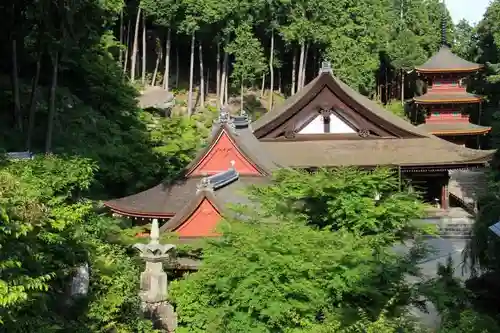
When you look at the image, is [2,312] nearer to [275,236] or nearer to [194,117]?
[275,236]

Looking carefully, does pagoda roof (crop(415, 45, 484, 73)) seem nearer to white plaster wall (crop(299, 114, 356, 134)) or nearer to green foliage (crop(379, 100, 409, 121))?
green foliage (crop(379, 100, 409, 121))

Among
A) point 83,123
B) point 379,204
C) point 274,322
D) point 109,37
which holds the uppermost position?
point 109,37

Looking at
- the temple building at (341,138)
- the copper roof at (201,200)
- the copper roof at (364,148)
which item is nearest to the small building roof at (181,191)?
the copper roof at (201,200)

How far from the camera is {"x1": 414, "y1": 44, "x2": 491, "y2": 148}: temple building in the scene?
35.3 meters

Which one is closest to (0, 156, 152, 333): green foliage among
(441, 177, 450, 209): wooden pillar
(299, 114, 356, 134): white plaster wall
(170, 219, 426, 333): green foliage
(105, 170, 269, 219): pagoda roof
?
(105, 170, 269, 219): pagoda roof

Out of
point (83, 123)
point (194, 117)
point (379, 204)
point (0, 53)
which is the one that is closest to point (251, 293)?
point (379, 204)

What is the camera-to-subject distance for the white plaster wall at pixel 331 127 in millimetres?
22875

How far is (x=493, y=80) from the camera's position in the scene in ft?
135

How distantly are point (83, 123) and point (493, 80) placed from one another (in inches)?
1163

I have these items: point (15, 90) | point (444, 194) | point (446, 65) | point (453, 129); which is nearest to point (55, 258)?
point (15, 90)

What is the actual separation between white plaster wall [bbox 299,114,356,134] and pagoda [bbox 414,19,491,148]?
44.9 ft

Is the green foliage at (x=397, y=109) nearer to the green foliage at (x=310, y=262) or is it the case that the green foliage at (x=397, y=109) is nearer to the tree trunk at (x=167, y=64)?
the tree trunk at (x=167, y=64)

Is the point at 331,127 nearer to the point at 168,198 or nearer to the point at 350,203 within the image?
the point at 168,198

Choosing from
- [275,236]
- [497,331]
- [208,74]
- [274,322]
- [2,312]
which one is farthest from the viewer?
[208,74]
